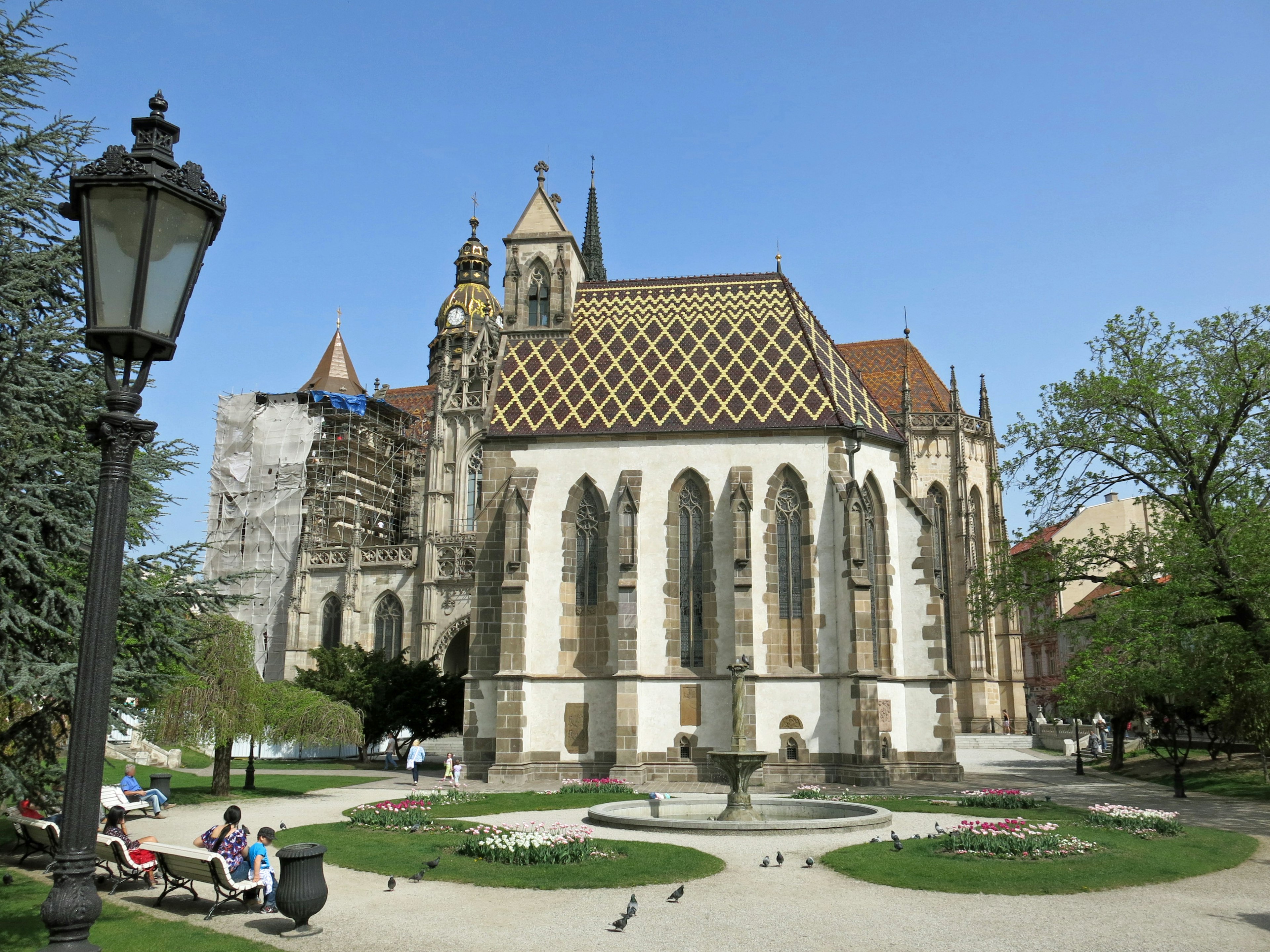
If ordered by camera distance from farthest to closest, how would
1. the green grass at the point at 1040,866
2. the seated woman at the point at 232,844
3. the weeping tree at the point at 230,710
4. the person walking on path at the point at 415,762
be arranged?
the person walking on path at the point at 415,762 → the weeping tree at the point at 230,710 → the green grass at the point at 1040,866 → the seated woman at the point at 232,844

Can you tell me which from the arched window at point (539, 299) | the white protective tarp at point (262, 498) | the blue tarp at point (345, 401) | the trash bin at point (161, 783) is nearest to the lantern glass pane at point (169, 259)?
the trash bin at point (161, 783)

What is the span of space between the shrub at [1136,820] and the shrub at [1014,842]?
109 inches

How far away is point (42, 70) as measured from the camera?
1275 centimetres

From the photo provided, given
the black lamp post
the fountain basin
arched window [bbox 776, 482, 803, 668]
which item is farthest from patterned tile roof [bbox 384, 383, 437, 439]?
the black lamp post

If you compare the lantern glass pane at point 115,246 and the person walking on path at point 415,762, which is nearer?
the lantern glass pane at point 115,246

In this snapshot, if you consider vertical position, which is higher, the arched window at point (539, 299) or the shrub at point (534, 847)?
the arched window at point (539, 299)

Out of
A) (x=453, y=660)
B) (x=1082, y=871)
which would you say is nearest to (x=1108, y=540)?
(x=1082, y=871)

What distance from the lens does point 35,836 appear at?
1343 centimetres

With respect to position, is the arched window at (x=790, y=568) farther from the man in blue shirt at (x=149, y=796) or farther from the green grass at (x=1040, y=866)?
the man in blue shirt at (x=149, y=796)

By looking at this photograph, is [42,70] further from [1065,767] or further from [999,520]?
[999,520]

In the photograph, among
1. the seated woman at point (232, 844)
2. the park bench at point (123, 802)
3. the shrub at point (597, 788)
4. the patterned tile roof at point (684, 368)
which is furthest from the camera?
the patterned tile roof at point (684, 368)

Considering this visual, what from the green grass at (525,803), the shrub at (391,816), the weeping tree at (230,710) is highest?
the weeping tree at (230,710)

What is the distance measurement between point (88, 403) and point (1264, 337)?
23.8 metres

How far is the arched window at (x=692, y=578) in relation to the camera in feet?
95.3
